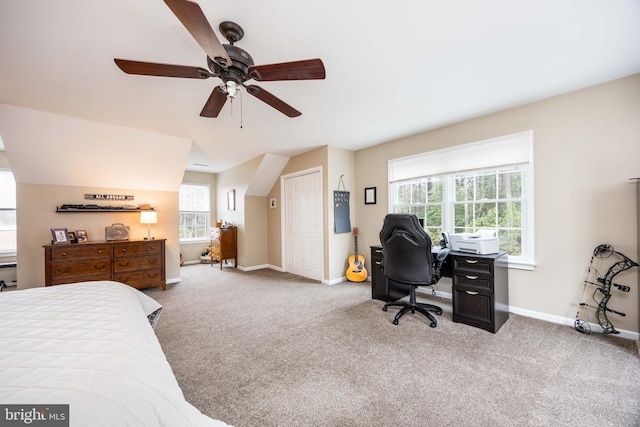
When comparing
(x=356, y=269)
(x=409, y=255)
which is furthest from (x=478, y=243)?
(x=356, y=269)

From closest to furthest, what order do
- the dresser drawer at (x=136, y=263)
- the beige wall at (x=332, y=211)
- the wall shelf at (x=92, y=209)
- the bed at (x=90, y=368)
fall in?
the bed at (x=90, y=368) → the wall shelf at (x=92, y=209) → the dresser drawer at (x=136, y=263) → the beige wall at (x=332, y=211)

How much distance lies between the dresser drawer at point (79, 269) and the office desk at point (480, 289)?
4.74 meters

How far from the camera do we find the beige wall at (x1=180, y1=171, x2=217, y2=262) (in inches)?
259

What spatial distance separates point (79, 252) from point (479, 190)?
571 cm

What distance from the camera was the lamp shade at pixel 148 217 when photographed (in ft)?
13.6

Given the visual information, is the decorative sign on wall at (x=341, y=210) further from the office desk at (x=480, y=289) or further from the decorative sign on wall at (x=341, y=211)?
the office desk at (x=480, y=289)

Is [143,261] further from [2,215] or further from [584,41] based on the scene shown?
[584,41]

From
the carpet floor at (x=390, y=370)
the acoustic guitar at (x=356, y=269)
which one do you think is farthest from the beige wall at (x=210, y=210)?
the acoustic guitar at (x=356, y=269)

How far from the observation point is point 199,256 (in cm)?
676

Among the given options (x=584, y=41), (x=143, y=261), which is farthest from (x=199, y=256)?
(x=584, y=41)

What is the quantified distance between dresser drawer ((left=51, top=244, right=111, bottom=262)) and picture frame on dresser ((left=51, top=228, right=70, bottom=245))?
18cm

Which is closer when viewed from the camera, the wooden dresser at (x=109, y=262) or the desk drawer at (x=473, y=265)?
the desk drawer at (x=473, y=265)

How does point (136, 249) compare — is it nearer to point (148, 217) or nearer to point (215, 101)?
point (148, 217)

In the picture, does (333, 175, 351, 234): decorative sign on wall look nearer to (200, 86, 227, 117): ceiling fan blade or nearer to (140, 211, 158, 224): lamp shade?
(200, 86, 227, 117): ceiling fan blade
